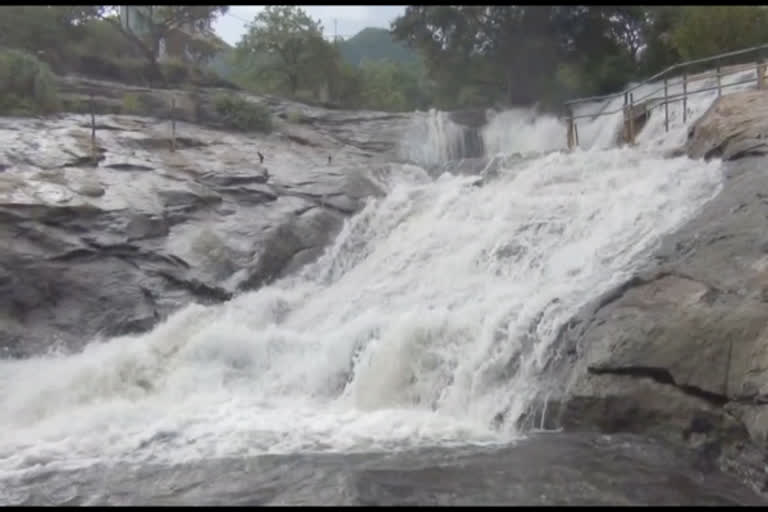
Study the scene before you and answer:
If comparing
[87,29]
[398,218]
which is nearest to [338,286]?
[398,218]

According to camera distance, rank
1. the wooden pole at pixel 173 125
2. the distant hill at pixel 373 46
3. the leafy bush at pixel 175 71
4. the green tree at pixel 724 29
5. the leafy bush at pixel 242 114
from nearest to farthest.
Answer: the wooden pole at pixel 173 125 → the leafy bush at pixel 242 114 → the green tree at pixel 724 29 → the leafy bush at pixel 175 71 → the distant hill at pixel 373 46

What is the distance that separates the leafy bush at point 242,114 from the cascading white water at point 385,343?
7359mm

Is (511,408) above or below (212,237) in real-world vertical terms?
below

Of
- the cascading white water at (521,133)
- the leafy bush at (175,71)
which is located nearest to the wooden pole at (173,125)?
the leafy bush at (175,71)

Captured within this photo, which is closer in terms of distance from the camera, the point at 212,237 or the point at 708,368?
the point at 708,368

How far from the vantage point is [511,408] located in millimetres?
7543

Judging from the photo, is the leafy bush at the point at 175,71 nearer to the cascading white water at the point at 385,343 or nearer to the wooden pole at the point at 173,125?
the wooden pole at the point at 173,125

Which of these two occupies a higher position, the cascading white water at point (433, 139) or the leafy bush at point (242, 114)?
the leafy bush at point (242, 114)

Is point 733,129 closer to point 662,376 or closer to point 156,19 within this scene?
point 662,376

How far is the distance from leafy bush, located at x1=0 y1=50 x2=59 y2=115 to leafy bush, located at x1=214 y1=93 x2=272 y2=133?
398 centimetres

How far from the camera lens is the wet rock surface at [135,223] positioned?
38.9ft

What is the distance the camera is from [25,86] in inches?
712

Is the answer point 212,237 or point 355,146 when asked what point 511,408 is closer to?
point 212,237

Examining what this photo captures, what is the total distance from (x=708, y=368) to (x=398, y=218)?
8384 mm
